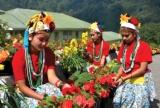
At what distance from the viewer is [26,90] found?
575 cm

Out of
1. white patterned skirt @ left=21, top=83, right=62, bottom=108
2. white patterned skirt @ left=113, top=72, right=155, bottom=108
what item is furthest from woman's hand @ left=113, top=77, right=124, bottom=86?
white patterned skirt @ left=21, top=83, right=62, bottom=108

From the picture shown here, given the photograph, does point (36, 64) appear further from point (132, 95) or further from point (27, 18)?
point (27, 18)

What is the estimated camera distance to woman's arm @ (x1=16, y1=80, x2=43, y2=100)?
562 cm

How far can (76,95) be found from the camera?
5.10 metres

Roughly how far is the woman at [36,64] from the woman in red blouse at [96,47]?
177 inches

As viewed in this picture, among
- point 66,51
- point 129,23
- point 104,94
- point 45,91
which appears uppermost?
point 129,23

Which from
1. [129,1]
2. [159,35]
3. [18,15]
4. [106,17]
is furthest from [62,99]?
[129,1]

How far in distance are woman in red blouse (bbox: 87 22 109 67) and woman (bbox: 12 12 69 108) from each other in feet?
14.8

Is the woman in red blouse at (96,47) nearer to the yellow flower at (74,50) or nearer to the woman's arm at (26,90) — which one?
the yellow flower at (74,50)

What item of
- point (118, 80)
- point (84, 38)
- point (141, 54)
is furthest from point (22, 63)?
point (84, 38)

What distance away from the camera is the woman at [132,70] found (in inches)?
303

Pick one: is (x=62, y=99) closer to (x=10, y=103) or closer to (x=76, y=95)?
(x=76, y=95)

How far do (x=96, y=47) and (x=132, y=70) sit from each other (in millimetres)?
3091

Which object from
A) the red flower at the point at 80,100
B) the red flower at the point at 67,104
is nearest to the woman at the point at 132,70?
the red flower at the point at 80,100
